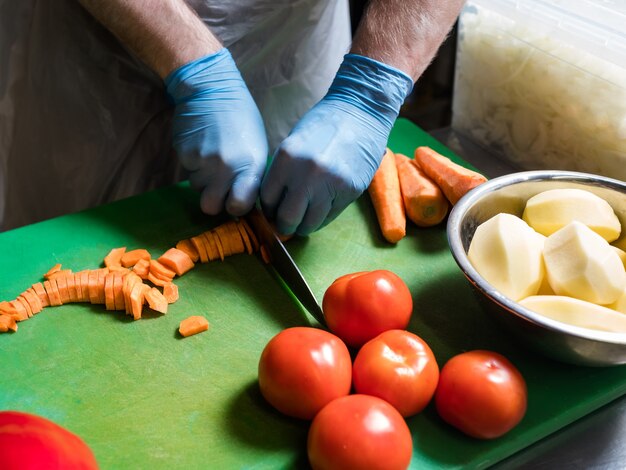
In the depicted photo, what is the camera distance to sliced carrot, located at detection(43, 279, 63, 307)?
4.39 ft

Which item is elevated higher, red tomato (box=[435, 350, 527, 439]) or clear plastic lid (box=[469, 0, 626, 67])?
clear plastic lid (box=[469, 0, 626, 67])

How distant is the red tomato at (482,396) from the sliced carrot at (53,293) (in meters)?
0.79

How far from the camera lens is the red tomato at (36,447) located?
82cm

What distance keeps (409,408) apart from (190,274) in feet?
2.00

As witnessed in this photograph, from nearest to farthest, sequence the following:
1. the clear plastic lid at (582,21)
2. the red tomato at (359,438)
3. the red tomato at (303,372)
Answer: the red tomato at (359,438) → the red tomato at (303,372) → the clear plastic lid at (582,21)

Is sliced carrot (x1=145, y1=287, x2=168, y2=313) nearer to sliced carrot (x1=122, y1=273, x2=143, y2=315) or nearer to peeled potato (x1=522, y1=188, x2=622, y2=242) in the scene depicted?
sliced carrot (x1=122, y1=273, x2=143, y2=315)

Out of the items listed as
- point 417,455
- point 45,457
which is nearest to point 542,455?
point 417,455

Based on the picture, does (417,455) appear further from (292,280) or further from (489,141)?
(489,141)

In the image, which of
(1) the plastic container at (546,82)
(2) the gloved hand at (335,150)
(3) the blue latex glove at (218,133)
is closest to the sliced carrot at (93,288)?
(3) the blue latex glove at (218,133)

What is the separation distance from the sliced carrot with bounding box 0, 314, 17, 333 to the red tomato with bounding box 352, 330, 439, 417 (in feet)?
2.27

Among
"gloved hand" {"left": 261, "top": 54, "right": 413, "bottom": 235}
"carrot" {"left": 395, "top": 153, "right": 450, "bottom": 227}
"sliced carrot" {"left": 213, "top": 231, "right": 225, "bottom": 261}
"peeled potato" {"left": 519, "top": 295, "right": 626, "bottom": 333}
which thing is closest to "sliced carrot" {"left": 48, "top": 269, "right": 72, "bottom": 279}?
"sliced carrot" {"left": 213, "top": 231, "right": 225, "bottom": 261}

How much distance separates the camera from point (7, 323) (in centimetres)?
128

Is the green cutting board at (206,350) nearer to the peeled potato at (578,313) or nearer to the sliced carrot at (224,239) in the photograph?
the sliced carrot at (224,239)

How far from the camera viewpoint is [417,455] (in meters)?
1.06
